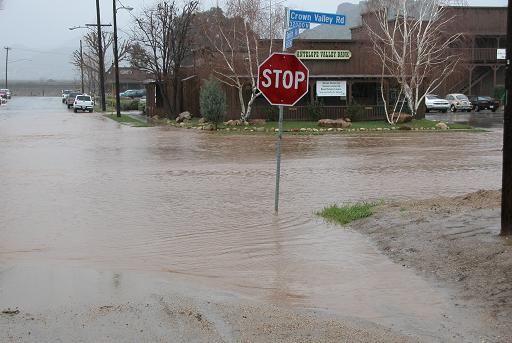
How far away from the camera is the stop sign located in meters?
9.37

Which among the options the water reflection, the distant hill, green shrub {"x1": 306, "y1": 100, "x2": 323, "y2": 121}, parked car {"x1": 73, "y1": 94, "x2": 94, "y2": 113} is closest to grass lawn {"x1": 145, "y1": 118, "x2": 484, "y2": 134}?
green shrub {"x1": 306, "y1": 100, "x2": 323, "y2": 121}

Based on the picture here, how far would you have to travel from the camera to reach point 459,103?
5275 centimetres

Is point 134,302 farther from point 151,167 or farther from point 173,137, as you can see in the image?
point 173,137

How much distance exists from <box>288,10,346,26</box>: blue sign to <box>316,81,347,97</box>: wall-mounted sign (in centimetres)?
2717

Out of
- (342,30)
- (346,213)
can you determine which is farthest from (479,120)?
(346,213)

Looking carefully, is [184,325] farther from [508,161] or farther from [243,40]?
[243,40]

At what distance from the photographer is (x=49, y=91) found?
542 ft

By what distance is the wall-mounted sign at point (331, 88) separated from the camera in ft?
122

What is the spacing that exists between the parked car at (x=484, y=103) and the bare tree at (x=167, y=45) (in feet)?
88.8

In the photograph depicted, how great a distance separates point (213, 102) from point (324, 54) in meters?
9.83

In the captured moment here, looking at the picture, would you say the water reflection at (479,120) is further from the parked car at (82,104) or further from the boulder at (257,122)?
the parked car at (82,104)

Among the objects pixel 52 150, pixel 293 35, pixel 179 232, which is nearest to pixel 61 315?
pixel 179 232

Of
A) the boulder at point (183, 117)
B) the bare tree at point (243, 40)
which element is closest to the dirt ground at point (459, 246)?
the bare tree at point (243, 40)

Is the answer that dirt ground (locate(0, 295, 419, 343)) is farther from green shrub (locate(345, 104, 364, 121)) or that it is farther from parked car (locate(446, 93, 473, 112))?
parked car (locate(446, 93, 473, 112))
